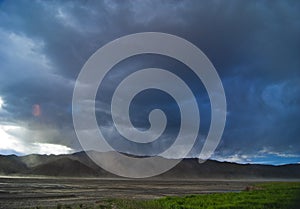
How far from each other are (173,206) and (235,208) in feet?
27.2

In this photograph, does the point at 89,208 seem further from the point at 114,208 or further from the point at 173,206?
the point at 173,206

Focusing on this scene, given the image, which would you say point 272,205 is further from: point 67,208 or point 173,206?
point 67,208

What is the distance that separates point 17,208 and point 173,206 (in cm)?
2157

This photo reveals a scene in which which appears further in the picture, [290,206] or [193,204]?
[193,204]

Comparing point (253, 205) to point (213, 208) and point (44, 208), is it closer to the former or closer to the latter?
point (213, 208)

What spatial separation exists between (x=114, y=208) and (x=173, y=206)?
802 centimetres

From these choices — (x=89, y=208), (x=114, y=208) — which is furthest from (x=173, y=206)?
(x=89, y=208)

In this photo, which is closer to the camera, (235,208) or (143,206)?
(235,208)

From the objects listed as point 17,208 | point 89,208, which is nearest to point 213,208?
point 89,208

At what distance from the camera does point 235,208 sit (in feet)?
149

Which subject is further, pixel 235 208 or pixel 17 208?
pixel 17 208

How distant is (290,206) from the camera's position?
46500mm

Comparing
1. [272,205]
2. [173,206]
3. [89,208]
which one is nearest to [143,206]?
[173,206]

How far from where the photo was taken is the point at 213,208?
1804 inches
